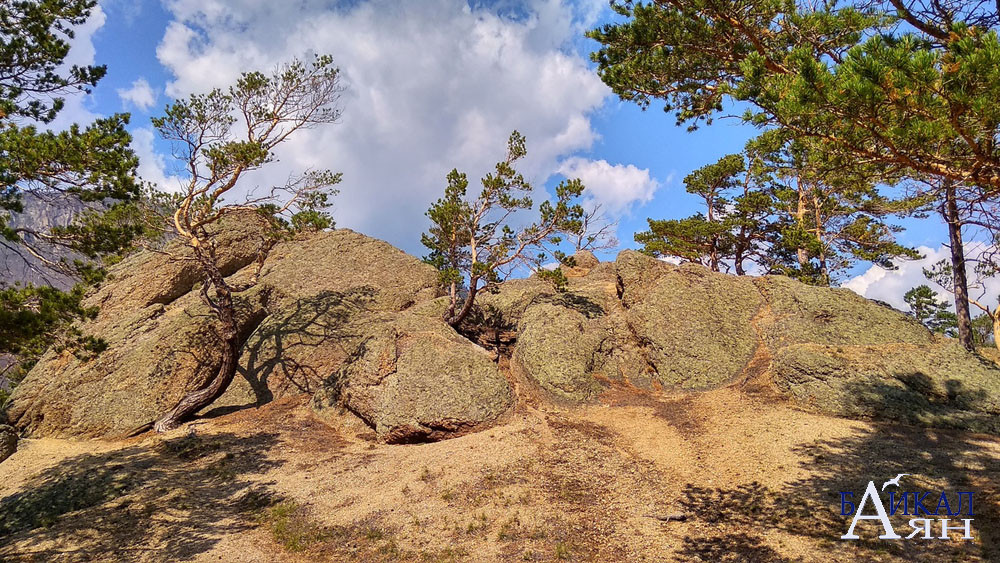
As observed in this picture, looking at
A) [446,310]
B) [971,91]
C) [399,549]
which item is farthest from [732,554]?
[446,310]

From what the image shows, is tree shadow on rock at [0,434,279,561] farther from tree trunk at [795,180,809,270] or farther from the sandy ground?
tree trunk at [795,180,809,270]

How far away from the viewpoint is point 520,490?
989 centimetres

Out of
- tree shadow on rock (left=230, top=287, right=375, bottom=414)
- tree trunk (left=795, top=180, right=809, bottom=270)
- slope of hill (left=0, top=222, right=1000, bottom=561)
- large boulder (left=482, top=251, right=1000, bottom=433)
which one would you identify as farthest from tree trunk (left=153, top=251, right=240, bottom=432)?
tree trunk (left=795, top=180, right=809, bottom=270)

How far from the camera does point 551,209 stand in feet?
57.9

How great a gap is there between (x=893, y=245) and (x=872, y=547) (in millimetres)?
24194

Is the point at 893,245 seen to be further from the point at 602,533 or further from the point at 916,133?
the point at 602,533

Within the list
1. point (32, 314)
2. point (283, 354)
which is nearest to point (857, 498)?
point (32, 314)

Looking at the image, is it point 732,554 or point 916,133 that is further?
point 732,554

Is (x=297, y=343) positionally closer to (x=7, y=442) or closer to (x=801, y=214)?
(x=7, y=442)

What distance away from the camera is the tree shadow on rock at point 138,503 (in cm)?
859

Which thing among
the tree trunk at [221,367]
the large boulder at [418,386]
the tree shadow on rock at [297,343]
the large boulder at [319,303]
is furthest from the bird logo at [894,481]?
the tree trunk at [221,367]

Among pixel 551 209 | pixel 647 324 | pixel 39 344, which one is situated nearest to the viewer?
pixel 39 344

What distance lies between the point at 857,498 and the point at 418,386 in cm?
1074

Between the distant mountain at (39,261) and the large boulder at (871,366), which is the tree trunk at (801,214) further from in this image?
the distant mountain at (39,261)
